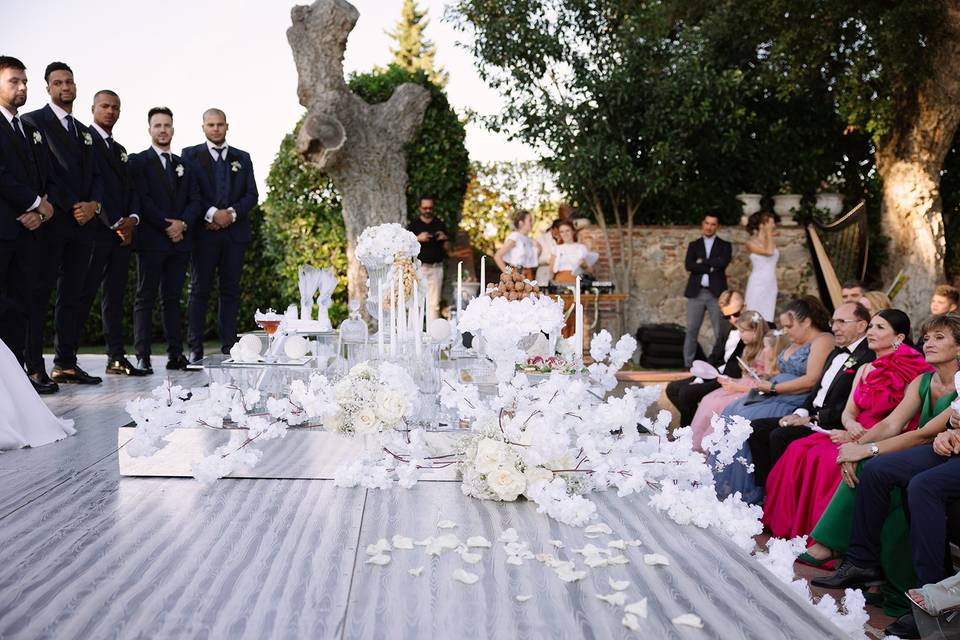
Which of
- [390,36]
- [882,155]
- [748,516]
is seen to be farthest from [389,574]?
[390,36]

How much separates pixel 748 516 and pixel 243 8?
12.1 metres

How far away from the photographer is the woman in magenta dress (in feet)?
11.7

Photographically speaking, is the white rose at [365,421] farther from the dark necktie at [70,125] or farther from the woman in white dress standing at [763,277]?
the woman in white dress standing at [763,277]

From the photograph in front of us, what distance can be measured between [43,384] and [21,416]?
1.64 metres

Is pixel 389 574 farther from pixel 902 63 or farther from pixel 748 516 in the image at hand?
pixel 902 63

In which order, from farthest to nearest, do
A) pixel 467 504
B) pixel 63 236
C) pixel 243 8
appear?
pixel 243 8
pixel 63 236
pixel 467 504

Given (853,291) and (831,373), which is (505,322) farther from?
(853,291)

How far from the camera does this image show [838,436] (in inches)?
145

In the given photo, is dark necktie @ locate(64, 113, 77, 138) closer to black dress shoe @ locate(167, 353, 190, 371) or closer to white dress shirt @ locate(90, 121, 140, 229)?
white dress shirt @ locate(90, 121, 140, 229)

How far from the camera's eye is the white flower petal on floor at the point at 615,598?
152 cm

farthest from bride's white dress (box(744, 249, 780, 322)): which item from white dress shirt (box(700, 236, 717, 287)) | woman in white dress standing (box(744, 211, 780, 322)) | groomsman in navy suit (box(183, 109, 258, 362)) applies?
groomsman in navy suit (box(183, 109, 258, 362))

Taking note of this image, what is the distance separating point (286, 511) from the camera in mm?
2051

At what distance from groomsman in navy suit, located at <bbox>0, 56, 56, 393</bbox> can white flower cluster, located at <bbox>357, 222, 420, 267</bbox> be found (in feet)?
7.08

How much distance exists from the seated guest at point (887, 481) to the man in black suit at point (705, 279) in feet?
18.4
